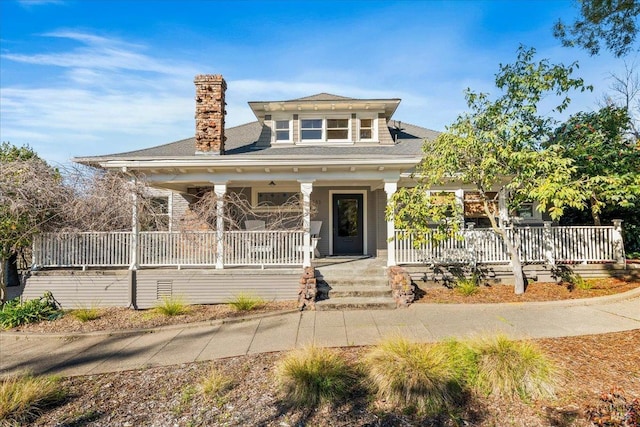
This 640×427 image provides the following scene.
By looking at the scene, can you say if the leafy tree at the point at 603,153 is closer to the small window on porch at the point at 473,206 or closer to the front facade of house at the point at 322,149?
the small window on porch at the point at 473,206

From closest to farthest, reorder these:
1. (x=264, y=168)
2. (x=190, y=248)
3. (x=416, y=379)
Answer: (x=416, y=379) → (x=190, y=248) → (x=264, y=168)

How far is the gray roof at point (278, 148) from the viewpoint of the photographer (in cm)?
1019

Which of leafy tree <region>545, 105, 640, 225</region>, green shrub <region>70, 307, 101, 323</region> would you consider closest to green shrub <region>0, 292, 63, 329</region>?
green shrub <region>70, 307, 101, 323</region>

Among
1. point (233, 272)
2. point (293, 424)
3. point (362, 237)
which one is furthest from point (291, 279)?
point (293, 424)

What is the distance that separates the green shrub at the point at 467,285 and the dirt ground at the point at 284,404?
128 inches

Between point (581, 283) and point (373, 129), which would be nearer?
point (581, 283)

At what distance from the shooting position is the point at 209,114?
419 inches

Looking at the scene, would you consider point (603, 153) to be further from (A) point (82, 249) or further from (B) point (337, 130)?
(A) point (82, 249)

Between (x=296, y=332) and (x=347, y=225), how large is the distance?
249 inches

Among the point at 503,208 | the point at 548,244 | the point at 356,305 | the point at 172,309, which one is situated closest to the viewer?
the point at 172,309

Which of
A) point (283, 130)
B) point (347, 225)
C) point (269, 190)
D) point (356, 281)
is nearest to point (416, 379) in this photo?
point (356, 281)

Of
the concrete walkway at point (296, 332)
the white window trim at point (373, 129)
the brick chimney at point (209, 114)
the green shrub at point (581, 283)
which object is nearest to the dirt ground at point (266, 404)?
the concrete walkway at point (296, 332)

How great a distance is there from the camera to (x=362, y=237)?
12195 millimetres

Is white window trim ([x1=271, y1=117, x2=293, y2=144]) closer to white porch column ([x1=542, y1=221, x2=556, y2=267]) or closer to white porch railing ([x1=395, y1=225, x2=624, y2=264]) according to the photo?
white porch railing ([x1=395, y1=225, x2=624, y2=264])
